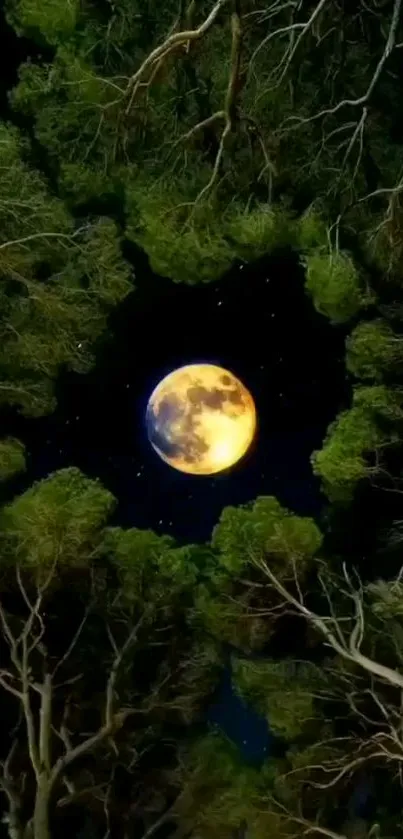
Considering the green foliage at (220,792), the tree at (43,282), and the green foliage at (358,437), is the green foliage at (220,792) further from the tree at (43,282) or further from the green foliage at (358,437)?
the tree at (43,282)

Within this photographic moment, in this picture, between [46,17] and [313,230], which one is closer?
[46,17]

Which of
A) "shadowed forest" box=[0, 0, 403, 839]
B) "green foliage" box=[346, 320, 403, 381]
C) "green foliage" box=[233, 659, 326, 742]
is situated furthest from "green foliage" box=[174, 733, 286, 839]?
"green foliage" box=[346, 320, 403, 381]

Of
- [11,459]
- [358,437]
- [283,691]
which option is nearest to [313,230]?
[358,437]

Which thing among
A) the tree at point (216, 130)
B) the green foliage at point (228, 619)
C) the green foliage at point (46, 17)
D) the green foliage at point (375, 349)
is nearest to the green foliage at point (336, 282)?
the tree at point (216, 130)

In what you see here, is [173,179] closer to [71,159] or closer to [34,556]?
[71,159]

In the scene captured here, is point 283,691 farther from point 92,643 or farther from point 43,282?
point 43,282

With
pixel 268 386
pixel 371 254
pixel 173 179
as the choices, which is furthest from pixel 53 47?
pixel 268 386

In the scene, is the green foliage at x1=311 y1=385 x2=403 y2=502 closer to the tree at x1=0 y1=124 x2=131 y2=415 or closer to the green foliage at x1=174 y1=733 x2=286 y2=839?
the tree at x1=0 y1=124 x2=131 y2=415

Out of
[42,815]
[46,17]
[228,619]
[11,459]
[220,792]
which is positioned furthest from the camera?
[220,792]
